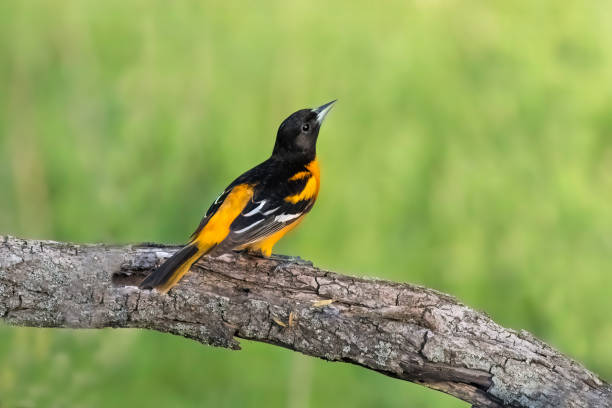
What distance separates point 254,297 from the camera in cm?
295

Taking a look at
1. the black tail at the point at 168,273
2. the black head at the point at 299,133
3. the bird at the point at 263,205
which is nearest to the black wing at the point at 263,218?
the bird at the point at 263,205

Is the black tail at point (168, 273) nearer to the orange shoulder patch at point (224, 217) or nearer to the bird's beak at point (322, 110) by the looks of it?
the orange shoulder patch at point (224, 217)

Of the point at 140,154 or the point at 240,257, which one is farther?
the point at 140,154

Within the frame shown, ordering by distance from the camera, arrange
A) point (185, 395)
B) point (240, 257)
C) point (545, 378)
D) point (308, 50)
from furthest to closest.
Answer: point (308, 50) → point (185, 395) → point (240, 257) → point (545, 378)

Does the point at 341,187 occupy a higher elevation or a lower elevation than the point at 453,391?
higher

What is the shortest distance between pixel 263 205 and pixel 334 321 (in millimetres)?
836

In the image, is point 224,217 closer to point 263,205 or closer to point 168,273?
point 263,205

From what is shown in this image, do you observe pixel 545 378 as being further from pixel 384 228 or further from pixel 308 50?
pixel 308 50

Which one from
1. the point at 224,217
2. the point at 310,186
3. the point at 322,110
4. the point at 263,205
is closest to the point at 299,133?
the point at 322,110

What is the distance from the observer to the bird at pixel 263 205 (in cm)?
304

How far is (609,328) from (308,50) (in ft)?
9.13

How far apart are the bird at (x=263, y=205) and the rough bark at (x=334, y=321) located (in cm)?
15

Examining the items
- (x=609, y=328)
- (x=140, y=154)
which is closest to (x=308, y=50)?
(x=140, y=154)

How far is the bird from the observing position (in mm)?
3035
